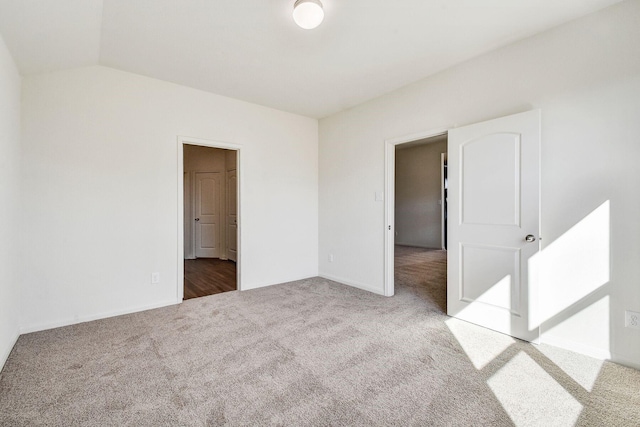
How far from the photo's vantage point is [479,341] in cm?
249

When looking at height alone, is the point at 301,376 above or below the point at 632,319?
below

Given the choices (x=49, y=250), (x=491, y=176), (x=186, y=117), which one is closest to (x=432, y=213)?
(x=491, y=176)

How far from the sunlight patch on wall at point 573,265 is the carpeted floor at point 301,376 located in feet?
1.32

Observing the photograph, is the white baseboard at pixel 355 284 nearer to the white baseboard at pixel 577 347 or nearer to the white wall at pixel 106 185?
the white wall at pixel 106 185

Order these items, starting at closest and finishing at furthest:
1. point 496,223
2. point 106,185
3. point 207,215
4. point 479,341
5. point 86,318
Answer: point 479,341, point 496,223, point 86,318, point 106,185, point 207,215

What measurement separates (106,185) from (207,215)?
3780 millimetres

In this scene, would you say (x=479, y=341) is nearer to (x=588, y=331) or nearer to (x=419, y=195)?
(x=588, y=331)

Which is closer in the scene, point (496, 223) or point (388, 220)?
point (496, 223)

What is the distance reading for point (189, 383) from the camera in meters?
1.91

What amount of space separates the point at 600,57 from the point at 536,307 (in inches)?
79.0

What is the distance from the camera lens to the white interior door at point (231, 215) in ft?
20.6

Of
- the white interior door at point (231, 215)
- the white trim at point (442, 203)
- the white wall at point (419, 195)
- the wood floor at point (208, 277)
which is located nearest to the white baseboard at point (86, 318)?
the wood floor at point (208, 277)

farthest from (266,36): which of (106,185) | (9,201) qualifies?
(9,201)

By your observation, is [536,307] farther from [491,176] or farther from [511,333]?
[491,176]
